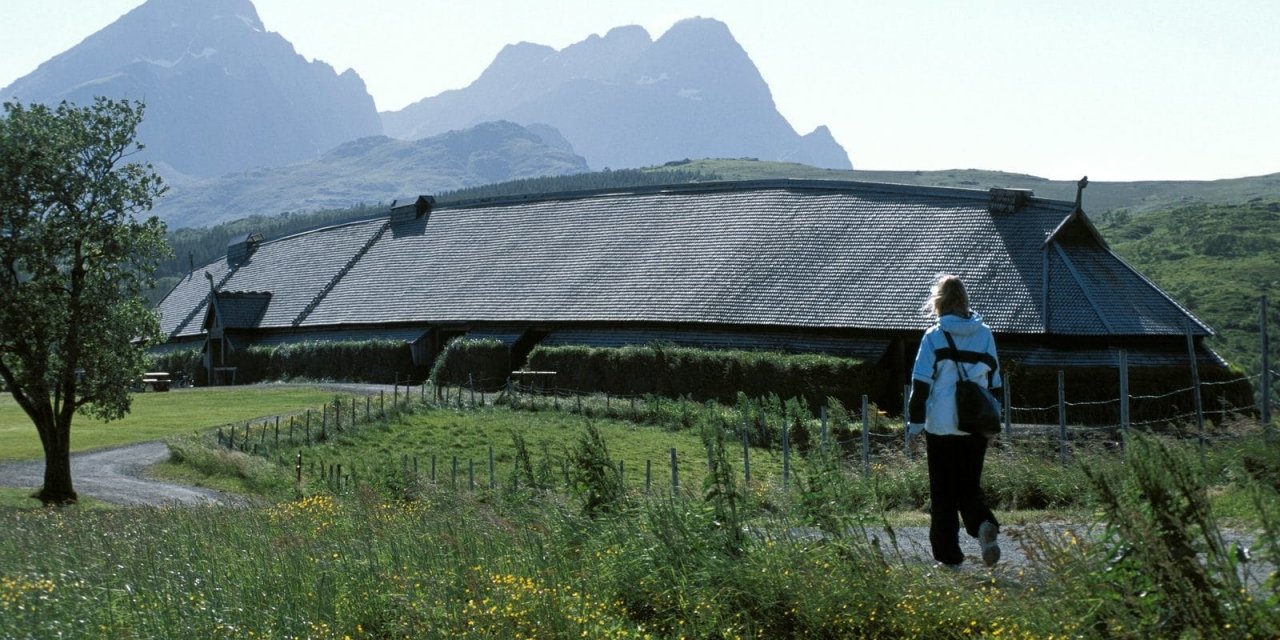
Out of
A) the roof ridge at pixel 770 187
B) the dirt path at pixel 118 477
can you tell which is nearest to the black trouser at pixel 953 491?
the dirt path at pixel 118 477

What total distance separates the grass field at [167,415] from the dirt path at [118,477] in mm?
1386

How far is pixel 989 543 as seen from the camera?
30.2ft

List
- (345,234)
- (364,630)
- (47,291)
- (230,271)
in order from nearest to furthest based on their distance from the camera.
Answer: (364,630)
(47,291)
(345,234)
(230,271)

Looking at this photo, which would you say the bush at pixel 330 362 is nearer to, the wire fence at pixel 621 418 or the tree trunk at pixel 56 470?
the wire fence at pixel 621 418

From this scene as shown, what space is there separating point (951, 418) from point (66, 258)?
72.6 feet

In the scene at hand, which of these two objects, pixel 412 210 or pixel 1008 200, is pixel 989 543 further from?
pixel 412 210

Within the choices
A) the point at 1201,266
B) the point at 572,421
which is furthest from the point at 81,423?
the point at 1201,266

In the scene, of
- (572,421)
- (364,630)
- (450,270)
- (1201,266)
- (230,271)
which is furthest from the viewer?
(1201,266)

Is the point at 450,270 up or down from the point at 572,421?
up

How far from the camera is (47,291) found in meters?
26.0

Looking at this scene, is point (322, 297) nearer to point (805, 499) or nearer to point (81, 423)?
point (81, 423)

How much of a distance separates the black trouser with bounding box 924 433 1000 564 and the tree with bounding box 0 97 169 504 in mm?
19901

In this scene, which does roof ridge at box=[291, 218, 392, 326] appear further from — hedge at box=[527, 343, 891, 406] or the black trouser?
the black trouser

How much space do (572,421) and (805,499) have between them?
28.1m
